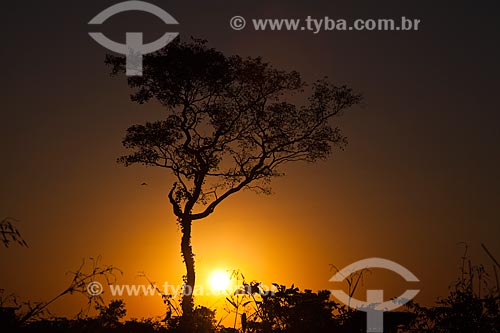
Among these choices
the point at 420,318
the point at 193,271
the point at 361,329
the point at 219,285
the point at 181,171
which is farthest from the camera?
the point at 181,171

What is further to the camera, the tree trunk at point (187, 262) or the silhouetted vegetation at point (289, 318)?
the tree trunk at point (187, 262)

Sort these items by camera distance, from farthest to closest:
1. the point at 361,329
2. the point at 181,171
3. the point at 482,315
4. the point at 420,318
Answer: the point at 181,171 → the point at 361,329 → the point at 420,318 → the point at 482,315

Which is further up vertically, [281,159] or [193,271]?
[281,159]

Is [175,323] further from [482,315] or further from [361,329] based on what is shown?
[482,315]

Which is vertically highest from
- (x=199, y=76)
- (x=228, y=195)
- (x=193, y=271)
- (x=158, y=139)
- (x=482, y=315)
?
(x=199, y=76)

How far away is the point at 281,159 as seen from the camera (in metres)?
26.8

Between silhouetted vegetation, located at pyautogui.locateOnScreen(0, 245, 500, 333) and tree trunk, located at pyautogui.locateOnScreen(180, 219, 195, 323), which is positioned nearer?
silhouetted vegetation, located at pyautogui.locateOnScreen(0, 245, 500, 333)

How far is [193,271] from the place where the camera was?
80.0 feet

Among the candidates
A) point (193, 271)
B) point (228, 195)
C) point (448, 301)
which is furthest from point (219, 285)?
point (228, 195)

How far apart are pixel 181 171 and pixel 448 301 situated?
15.3m

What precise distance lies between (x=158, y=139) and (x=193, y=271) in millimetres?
4498

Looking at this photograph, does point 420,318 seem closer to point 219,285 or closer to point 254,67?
point 219,285

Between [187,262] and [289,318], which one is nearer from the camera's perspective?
[289,318]

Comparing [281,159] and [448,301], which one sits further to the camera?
[281,159]
